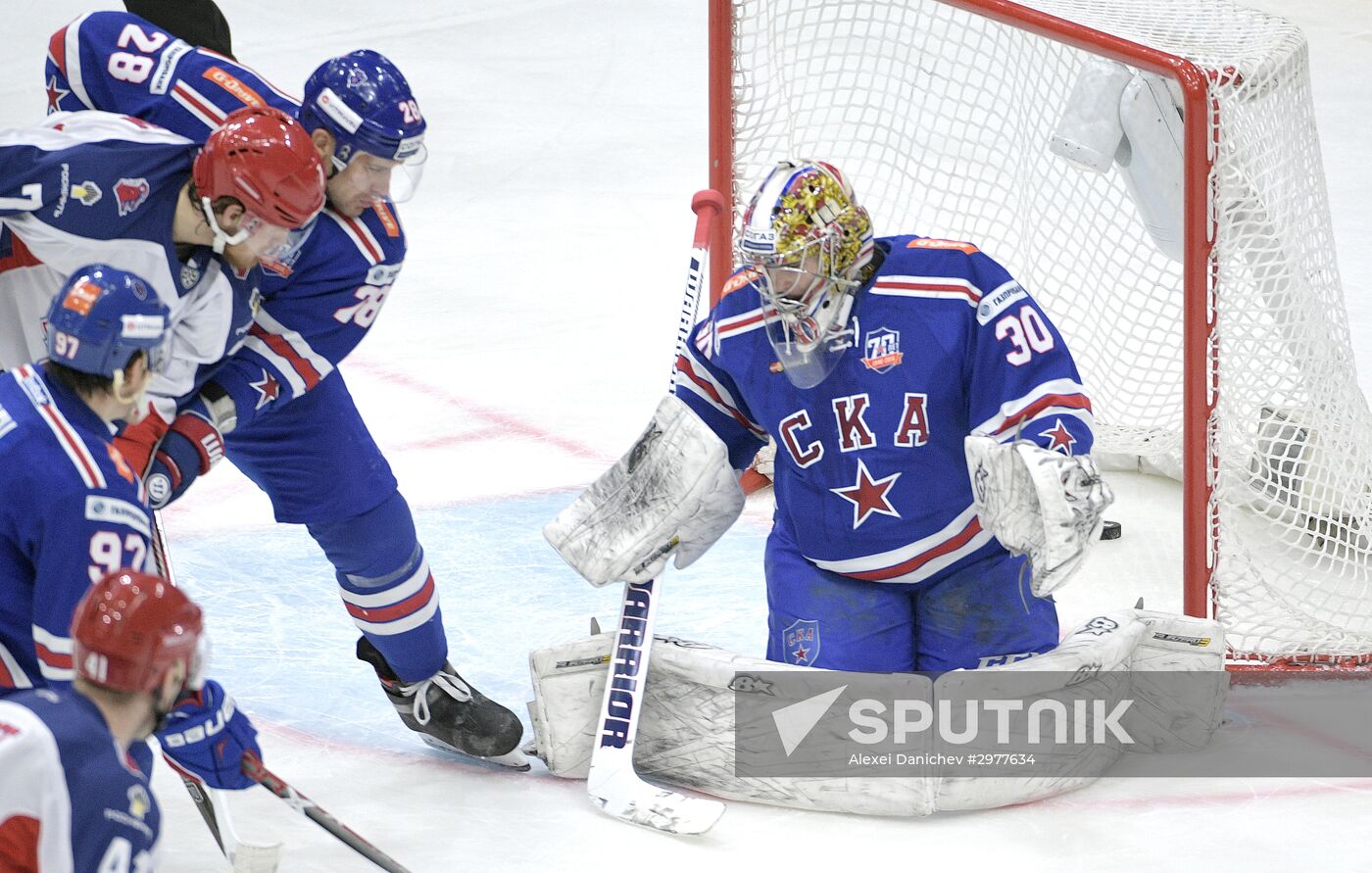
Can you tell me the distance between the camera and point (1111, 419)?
15.4 ft

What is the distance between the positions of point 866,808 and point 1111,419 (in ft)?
6.19

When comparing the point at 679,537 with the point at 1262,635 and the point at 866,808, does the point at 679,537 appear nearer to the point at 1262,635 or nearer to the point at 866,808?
the point at 866,808

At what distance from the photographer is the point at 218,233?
9.46 ft

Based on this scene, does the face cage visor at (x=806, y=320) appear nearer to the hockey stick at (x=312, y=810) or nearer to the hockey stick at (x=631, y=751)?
the hockey stick at (x=631, y=751)

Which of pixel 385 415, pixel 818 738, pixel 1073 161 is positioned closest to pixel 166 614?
pixel 818 738

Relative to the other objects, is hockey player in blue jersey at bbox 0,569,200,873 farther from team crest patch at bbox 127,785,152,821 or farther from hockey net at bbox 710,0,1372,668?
hockey net at bbox 710,0,1372,668

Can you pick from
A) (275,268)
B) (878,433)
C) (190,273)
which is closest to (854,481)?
(878,433)

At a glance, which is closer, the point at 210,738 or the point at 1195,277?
the point at 210,738

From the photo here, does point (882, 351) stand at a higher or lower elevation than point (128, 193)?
lower

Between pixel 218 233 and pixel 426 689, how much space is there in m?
0.95

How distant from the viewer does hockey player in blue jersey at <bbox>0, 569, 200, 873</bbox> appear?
182 centimetres

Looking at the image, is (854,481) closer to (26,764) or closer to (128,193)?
(128,193)

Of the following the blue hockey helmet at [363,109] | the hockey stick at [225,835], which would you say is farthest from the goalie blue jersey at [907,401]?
Answer: the hockey stick at [225,835]

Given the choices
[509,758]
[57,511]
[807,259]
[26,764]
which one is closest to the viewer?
[26,764]
